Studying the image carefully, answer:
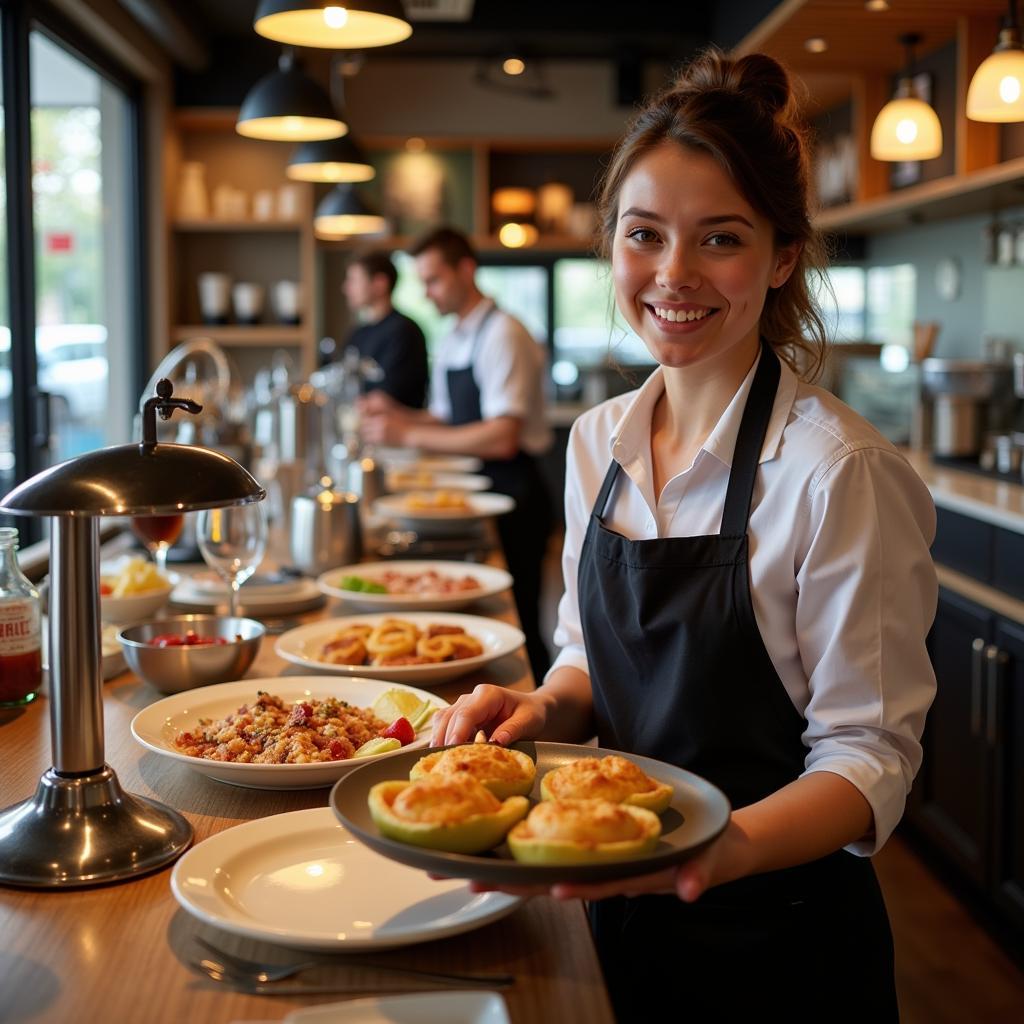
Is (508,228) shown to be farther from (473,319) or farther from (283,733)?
(283,733)

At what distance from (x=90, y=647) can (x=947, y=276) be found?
450 centimetres

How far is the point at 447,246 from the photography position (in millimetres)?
4828

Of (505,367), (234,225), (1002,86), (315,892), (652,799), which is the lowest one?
(315,892)

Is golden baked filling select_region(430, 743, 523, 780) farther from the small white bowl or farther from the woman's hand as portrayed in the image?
the small white bowl

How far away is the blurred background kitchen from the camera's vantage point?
317 cm

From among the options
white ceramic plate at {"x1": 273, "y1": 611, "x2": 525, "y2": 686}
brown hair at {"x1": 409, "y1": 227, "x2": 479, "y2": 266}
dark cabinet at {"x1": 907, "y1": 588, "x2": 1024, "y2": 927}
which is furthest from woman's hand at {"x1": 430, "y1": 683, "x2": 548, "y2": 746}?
brown hair at {"x1": 409, "y1": 227, "x2": 479, "y2": 266}

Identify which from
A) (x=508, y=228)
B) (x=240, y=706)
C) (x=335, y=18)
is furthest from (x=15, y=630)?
(x=508, y=228)

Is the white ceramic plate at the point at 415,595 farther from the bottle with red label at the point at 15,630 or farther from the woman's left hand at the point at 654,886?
the woman's left hand at the point at 654,886

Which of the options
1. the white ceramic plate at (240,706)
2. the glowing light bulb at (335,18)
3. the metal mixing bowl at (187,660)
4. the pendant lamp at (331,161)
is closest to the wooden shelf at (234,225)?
the pendant lamp at (331,161)

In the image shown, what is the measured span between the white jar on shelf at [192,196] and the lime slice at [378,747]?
6067mm

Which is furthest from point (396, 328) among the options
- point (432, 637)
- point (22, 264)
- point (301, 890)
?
point (301, 890)

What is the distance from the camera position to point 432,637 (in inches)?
74.7

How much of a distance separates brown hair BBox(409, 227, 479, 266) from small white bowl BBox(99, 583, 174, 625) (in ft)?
9.72

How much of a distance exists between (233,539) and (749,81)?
1.02 meters
